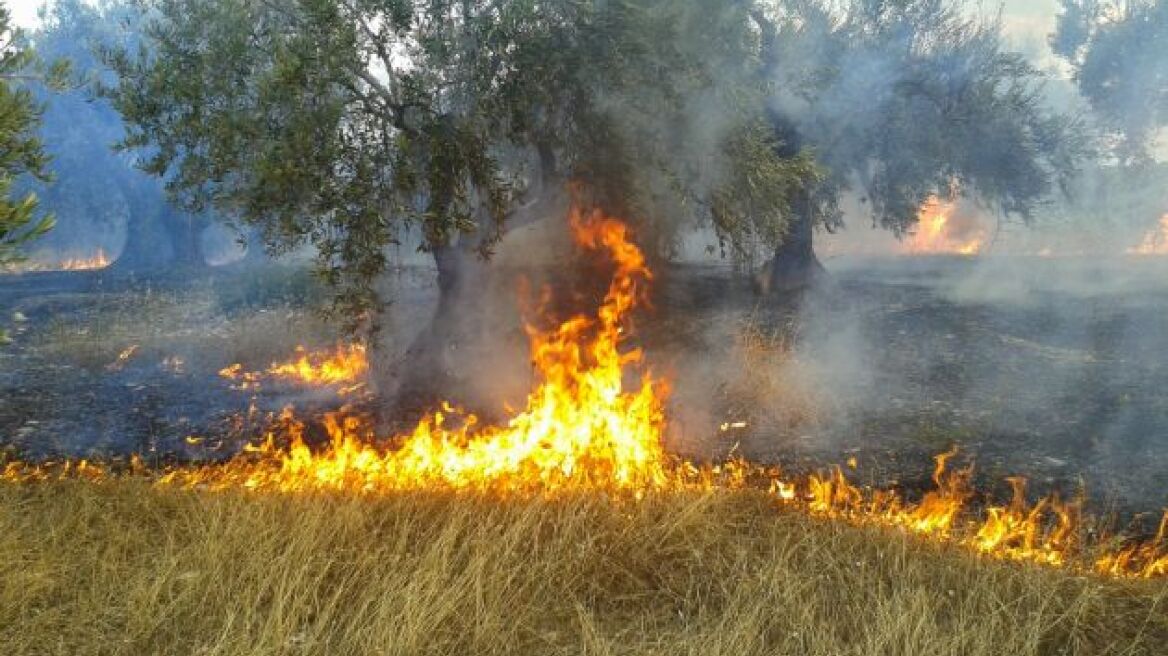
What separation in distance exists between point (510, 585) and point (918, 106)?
17.8 m

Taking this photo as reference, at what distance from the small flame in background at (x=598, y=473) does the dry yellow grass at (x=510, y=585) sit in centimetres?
59

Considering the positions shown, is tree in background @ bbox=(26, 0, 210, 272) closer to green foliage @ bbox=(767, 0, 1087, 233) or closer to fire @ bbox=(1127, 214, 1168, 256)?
green foliage @ bbox=(767, 0, 1087, 233)

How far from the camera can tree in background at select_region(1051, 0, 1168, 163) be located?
102ft

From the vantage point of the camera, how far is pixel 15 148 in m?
5.52

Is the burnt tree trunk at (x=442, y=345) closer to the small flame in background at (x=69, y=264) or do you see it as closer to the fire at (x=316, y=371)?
the fire at (x=316, y=371)

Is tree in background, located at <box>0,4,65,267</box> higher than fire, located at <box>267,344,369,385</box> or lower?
higher

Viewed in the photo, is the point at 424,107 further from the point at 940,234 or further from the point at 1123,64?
the point at 940,234

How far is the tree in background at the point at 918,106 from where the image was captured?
18422 millimetres

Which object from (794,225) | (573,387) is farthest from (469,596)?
(794,225)

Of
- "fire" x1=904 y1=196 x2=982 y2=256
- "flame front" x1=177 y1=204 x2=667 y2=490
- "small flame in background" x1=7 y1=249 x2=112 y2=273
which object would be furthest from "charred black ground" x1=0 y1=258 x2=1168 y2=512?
"small flame in background" x1=7 y1=249 x2=112 y2=273

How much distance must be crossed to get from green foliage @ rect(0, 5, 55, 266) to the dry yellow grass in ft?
7.27

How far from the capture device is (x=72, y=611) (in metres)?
5.04

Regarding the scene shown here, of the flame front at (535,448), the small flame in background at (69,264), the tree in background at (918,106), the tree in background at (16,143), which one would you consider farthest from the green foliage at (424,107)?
the small flame in background at (69,264)

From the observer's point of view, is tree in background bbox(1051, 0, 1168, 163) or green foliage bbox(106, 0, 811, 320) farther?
tree in background bbox(1051, 0, 1168, 163)
